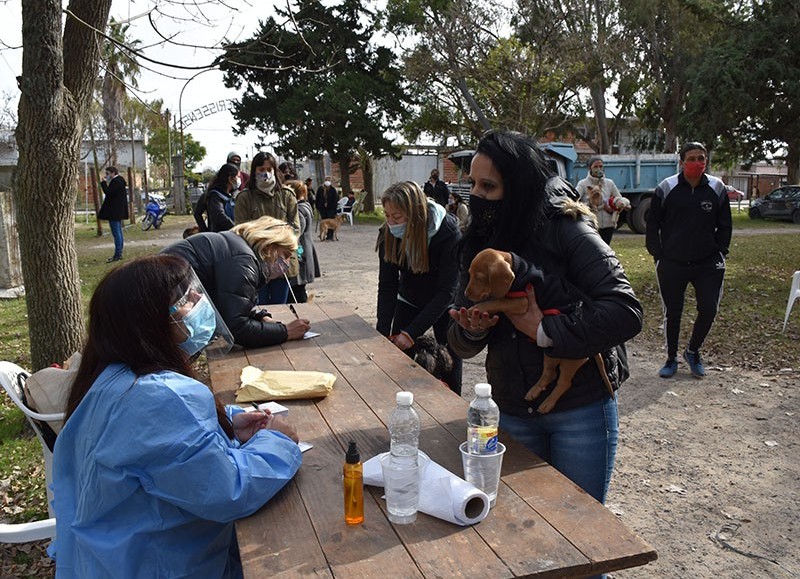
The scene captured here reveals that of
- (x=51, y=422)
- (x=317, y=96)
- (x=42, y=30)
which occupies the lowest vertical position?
(x=51, y=422)

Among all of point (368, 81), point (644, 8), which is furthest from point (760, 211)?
point (368, 81)

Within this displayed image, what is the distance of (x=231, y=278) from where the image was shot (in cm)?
348

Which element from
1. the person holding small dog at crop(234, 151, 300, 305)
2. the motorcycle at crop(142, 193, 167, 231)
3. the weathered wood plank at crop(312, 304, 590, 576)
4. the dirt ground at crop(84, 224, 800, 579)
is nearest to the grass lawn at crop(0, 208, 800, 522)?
the dirt ground at crop(84, 224, 800, 579)

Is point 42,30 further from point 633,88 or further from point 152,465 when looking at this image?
point 633,88

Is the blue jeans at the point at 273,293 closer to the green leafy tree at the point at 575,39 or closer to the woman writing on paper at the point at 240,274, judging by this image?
the woman writing on paper at the point at 240,274

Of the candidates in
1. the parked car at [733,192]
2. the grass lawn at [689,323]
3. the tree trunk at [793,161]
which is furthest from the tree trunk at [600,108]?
the grass lawn at [689,323]

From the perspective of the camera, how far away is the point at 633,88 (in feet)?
100

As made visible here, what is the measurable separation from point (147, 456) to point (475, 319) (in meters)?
1.06

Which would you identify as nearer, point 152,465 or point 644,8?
point 152,465

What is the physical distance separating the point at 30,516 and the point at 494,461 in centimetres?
286

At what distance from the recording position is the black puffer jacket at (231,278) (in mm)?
3480

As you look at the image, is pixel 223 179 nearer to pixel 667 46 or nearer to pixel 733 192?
pixel 733 192

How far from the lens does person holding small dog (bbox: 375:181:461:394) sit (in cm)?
382

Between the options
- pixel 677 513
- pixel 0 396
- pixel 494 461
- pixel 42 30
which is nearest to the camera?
pixel 494 461
